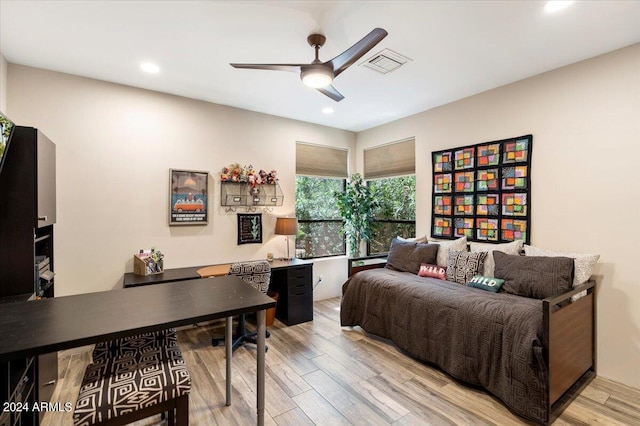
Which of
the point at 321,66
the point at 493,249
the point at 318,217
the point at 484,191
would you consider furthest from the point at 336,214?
the point at 321,66

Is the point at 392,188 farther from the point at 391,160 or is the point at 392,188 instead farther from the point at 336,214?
the point at 336,214

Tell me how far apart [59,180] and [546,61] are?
4.72 meters

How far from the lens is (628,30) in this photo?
225 cm

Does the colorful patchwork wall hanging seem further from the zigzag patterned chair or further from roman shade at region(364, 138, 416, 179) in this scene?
the zigzag patterned chair

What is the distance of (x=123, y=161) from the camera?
3.23m

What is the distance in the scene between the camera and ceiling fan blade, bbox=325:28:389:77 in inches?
68.2

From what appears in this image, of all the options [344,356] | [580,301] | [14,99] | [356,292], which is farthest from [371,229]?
[14,99]

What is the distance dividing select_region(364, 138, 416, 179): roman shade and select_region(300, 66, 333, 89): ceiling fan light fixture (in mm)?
2429

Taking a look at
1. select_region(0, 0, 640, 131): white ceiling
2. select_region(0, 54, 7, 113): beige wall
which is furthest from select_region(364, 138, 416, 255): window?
select_region(0, 54, 7, 113): beige wall

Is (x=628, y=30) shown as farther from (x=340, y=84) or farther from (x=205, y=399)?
(x=205, y=399)

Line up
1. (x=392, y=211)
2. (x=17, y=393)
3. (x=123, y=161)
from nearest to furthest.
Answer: (x=17, y=393), (x=123, y=161), (x=392, y=211)

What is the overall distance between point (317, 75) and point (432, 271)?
7.98ft

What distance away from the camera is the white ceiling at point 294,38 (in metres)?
2.04

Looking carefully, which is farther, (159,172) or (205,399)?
(159,172)
